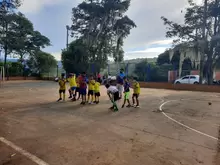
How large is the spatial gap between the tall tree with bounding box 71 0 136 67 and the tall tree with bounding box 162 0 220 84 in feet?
34.2

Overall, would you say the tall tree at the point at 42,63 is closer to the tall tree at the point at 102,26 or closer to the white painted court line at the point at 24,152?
the tall tree at the point at 102,26

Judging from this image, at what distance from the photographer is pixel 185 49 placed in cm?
2327

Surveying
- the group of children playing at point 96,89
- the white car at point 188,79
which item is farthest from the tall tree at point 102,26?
the group of children playing at point 96,89

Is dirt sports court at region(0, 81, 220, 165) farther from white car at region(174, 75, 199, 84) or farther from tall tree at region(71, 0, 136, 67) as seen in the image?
tall tree at region(71, 0, 136, 67)

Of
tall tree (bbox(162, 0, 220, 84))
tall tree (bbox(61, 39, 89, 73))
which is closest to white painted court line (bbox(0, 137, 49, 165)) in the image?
tall tree (bbox(162, 0, 220, 84))

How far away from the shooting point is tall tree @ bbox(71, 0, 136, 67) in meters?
31.5

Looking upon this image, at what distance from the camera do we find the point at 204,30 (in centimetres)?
2119

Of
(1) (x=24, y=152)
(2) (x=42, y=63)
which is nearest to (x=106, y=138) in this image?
(1) (x=24, y=152)

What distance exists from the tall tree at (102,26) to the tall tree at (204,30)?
34.2 ft

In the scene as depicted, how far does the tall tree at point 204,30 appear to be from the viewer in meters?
21.2

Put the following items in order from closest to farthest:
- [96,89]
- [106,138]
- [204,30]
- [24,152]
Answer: [24,152]
[106,138]
[96,89]
[204,30]

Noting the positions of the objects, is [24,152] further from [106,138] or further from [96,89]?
[96,89]

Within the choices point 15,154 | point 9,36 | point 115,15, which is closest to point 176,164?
point 15,154

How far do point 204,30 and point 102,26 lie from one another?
48.9 ft
